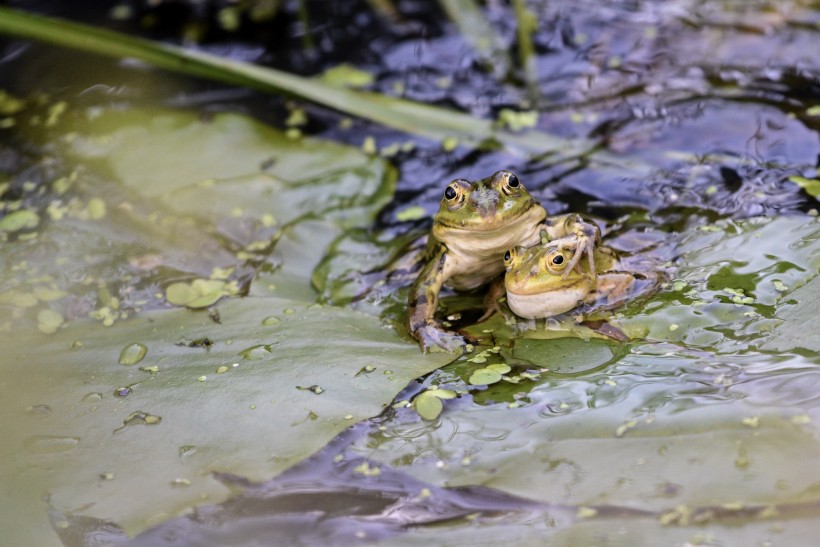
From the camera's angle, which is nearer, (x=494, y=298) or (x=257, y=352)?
(x=257, y=352)

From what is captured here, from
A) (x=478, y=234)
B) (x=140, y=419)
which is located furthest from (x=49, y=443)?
(x=478, y=234)

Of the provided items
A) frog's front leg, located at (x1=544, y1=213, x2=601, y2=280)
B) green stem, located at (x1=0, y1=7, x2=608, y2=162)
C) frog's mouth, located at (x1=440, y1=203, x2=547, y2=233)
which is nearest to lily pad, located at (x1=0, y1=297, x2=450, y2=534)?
frog's mouth, located at (x1=440, y1=203, x2=547, y2=233)

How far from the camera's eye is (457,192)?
127 inches

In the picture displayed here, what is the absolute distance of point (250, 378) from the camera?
306 centimetres

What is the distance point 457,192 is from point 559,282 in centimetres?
52

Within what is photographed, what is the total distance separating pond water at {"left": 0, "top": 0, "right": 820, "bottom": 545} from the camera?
2525 mm

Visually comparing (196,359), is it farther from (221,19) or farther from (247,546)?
(221,19)

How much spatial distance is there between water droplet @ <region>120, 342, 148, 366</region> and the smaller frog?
146cm

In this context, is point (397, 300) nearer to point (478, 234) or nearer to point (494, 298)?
point (494, 298)

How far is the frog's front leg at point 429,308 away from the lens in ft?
10.2

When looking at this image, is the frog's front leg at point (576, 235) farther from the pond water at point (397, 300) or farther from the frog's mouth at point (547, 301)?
the pond water at point (397, 300)

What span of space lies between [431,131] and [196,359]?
6.81 feet

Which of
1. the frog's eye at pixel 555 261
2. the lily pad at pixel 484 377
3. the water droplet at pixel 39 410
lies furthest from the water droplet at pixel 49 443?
the frog's eye at pixel 555 261

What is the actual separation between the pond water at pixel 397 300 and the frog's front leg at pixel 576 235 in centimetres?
26
